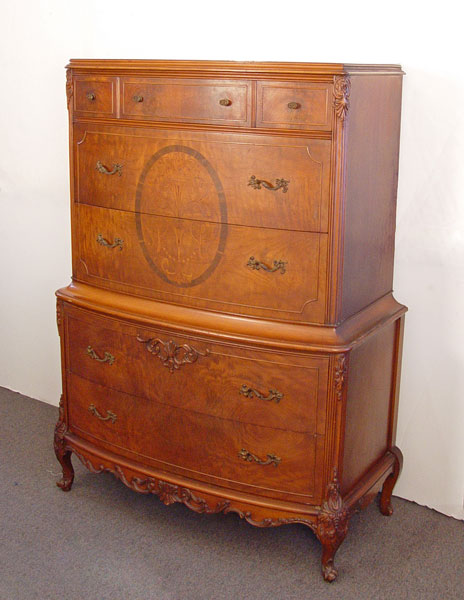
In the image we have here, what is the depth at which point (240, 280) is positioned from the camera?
2.49m

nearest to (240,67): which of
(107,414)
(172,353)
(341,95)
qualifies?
(341,95)

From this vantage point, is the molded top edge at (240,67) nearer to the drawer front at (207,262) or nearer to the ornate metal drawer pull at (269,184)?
the ornate metal drawer pull at (269,184)

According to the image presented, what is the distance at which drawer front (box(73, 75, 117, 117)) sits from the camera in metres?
2.63

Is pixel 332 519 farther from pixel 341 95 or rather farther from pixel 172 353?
pixel 341 95

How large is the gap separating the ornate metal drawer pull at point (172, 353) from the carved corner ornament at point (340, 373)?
0.42 metres

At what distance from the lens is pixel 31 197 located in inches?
148

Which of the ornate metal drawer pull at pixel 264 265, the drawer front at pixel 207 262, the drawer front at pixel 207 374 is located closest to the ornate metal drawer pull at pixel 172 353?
the drawer front at pixel 207 374

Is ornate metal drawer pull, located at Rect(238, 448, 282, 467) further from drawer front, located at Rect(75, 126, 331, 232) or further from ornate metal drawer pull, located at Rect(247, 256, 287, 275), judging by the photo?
drawer front, located at Rect(75, 126, 331, 232)

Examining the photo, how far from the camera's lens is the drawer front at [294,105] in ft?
7.43

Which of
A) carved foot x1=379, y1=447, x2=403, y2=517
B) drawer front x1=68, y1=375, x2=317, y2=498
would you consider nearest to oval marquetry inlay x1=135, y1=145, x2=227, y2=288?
drawer front x1=68, y1=375, x2=317, y2=498

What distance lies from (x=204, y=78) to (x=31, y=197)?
63.7 inches

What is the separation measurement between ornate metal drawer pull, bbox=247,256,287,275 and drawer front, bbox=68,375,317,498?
20.1 inches

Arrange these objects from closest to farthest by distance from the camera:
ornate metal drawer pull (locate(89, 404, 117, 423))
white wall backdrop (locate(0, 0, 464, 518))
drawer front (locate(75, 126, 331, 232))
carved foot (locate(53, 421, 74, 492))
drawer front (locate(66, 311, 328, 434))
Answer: drawer front (locate(75, 126, 331, 232)) < drawer front (locate(66, 311, 328, 434)) < white wall backdrop (locate(0, 0, 464, 518)) < ornate metal drawer pull (locate(89, 404, 117, 423)) < carved foot (locate(53, 421, 74, 492))

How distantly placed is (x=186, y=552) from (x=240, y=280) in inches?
38.3
